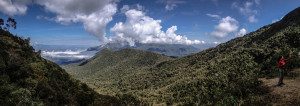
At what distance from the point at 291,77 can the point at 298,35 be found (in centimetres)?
4354

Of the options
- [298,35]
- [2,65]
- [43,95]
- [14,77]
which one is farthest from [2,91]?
[298,35]

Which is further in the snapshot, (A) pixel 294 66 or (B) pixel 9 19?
(B) pixel 9 19

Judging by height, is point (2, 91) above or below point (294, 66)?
below

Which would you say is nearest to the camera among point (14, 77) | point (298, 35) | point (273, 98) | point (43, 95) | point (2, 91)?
point (2, 91)

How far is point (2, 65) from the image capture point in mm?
17875

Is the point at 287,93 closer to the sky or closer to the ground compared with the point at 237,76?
closer to the sky

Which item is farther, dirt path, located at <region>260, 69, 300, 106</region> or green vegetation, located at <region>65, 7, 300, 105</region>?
green vegetation, located at <region>65, 7, 300, 105</region>

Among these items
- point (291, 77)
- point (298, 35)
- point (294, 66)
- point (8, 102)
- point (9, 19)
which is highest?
point (9, 19)

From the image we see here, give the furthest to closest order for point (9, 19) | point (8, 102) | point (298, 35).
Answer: point (9, 19) → point (298, 35) → point (8, 102)

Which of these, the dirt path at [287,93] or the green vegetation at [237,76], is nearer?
the dirt path at [287,93]

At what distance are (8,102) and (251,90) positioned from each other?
2518 centimetres

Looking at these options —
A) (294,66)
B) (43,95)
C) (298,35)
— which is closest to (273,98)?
(294,66)

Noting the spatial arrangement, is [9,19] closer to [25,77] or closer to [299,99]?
[25,77]

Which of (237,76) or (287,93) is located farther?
(237,76)
